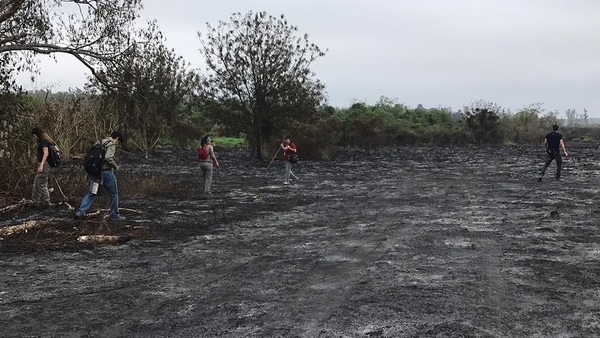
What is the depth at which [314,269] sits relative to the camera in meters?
8.01

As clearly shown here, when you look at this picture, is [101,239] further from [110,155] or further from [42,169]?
[42,169]

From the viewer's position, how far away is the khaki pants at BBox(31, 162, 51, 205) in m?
12.5

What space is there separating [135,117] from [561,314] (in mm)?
13474

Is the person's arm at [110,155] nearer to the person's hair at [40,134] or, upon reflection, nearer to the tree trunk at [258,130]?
the person's hair at [40,134]

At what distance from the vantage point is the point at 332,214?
43.7 feet

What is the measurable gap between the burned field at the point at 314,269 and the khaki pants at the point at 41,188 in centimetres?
50

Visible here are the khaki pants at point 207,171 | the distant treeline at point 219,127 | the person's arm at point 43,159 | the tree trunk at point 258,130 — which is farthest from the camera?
the tree trunk at point 258,130

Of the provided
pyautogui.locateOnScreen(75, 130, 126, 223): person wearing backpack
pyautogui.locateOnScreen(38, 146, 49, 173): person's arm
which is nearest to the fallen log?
pyautogui.locateOnScreen(75, 130, 126, 223): person wearing backpack

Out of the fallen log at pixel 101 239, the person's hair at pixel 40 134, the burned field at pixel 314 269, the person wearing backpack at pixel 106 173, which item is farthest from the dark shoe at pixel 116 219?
the person's hair at pixel 40 134

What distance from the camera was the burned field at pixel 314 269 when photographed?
5754mm

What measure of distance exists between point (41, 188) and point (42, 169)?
1135 millimetres

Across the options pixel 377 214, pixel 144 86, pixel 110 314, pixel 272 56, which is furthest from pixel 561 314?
pixel 272 56

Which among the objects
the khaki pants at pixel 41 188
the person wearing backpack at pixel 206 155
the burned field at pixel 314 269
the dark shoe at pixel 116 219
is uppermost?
the person wearing backpack at pixel 206 155

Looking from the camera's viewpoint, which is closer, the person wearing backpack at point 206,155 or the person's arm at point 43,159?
the person's arm at point 43,159
